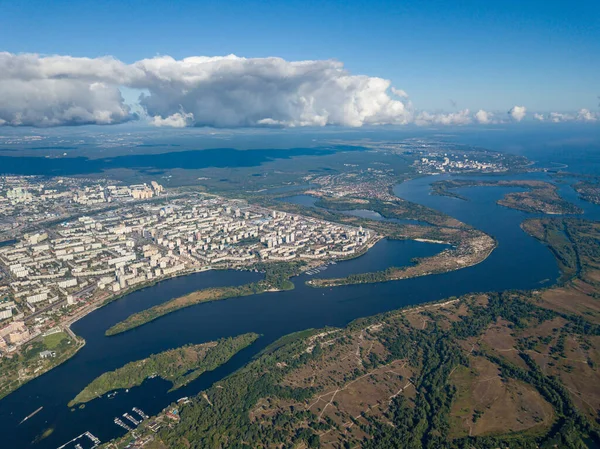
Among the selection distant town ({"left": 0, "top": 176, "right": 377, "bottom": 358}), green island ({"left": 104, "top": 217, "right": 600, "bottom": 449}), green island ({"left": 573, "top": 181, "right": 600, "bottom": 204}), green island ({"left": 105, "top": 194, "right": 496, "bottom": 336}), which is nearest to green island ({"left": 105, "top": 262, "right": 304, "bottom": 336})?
green island ({"left": 105, "top": 194, "right": 496, "bottom": 336})

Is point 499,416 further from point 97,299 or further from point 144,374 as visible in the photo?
point 97,299

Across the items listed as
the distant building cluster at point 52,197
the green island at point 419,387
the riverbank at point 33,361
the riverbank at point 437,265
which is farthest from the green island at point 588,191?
the riverbank at point 33,361

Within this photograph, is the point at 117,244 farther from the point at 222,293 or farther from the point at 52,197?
the point at 52,197

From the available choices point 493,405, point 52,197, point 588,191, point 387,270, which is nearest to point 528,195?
point 588,191

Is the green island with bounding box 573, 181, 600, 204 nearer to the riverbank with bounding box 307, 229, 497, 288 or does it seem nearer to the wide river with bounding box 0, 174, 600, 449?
the wide river with bounding box 0, 174, 600, 449

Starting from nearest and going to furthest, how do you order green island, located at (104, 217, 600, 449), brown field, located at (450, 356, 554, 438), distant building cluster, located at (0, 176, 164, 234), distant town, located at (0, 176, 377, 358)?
green island, located at (104, 217, 600, 449)
brown field, located at (450, 356, 554, 438)
distant town, located at (0, 176, 377, 358)
distant building cluster, located at (0, 176, 164, 234)

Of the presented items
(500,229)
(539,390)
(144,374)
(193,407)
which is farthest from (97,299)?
(500,229)
